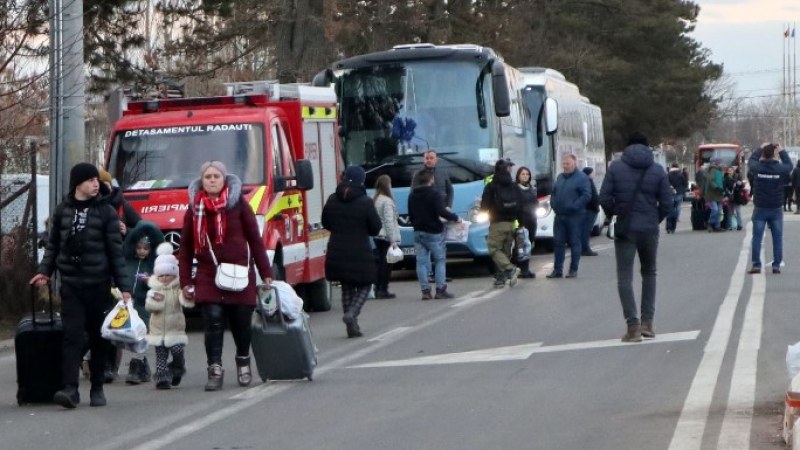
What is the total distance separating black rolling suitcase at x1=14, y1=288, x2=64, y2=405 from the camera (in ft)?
35.5

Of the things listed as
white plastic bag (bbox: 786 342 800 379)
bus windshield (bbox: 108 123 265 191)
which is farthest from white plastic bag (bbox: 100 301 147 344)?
bus windshield (bbox: 108 123 265 191)

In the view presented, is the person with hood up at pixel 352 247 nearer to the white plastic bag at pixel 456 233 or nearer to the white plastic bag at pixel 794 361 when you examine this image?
the white plastic bag at pixel 456 233

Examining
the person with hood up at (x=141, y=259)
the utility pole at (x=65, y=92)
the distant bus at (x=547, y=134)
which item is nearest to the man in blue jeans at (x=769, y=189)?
the distant bus at (x=547, y=134)

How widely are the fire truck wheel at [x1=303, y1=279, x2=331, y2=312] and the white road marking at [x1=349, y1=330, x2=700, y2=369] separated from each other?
200 inches

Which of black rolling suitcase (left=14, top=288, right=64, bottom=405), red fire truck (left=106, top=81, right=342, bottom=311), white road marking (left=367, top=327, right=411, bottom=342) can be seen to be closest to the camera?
black rolling suitcase (left=14, top=288, right=64, bottom=405)

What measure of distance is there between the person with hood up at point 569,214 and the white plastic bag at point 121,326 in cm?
1205

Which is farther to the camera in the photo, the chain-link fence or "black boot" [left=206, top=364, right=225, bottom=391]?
the chain-link fence

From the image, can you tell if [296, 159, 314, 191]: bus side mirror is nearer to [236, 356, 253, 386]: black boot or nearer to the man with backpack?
the man with backpack

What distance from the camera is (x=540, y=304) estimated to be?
17.8m

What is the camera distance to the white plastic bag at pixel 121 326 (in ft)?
34.6

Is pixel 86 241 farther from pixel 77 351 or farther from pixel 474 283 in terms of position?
pixel 474 283

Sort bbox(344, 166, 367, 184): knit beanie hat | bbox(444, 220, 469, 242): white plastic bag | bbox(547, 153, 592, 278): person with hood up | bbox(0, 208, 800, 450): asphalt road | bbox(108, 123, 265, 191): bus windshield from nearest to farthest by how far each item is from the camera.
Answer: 1. bbox(0, 208, 800, 450): asphalt road
2. bbox(344, 166, 367, 184): knit beanie hat
3. bbox(108, 123, 265, 191): bus windshield
4. bbox(444, 220, 469, 242): white plastic bag
5. bbox(547, 153, 592, 278): person with hood up

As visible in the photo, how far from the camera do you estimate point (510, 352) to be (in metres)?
13.1

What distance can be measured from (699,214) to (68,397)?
28666mm
